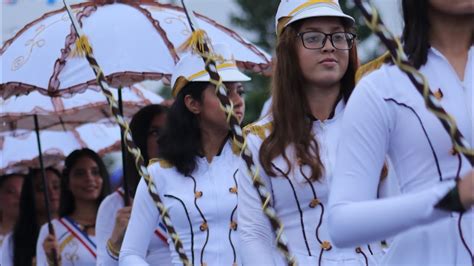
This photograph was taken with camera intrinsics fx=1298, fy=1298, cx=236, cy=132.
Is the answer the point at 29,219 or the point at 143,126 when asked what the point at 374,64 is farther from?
the point at 29,219

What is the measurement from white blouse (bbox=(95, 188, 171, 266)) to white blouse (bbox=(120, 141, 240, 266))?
2.61 ft

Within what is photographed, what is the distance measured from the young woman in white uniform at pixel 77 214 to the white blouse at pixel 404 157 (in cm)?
555

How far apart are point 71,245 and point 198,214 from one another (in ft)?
10.1

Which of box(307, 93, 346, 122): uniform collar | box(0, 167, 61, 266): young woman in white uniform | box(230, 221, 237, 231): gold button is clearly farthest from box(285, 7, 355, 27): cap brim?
box(0, 167, 61, 266): young woman in white uniform

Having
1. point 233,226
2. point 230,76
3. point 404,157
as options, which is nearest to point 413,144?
point 404,157

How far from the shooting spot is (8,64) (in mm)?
7402

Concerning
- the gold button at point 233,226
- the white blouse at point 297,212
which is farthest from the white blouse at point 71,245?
the white blouse at point 297,212

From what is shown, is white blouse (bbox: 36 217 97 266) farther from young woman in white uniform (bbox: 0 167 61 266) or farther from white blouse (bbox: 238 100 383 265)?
white blouse (bbox: 238 100 383 265)

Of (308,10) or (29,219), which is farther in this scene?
(29,219)

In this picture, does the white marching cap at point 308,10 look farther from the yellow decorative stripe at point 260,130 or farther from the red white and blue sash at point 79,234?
the red white and blue sash at point 79,234

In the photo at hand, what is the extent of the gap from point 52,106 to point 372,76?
659cm

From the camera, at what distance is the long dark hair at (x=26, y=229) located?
9.77 m

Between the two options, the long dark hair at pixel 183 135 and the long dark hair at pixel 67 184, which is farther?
the long dark hair at pixel 67 184

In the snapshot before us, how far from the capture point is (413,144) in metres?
3.25
